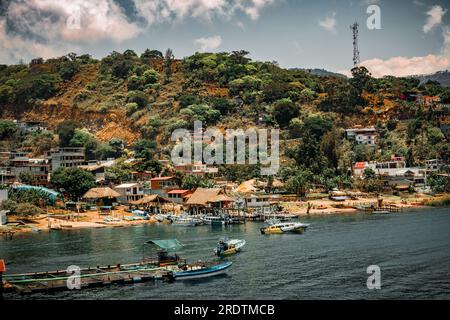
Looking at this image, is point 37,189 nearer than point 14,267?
No

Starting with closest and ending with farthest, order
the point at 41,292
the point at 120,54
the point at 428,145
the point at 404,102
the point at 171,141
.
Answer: the point at 41,292 → the point at 428,145 → the point at 171,141 → the point at 404,102 → the point at 120,54

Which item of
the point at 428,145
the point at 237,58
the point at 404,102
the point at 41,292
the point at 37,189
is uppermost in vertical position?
the point at 237,58

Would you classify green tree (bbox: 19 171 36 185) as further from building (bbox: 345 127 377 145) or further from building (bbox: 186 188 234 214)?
building (bbox: 345 127 377 145)

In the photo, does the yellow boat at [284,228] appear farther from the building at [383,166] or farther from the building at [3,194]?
the building at [383,166]

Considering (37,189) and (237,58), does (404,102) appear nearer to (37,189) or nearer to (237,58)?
(237,58)

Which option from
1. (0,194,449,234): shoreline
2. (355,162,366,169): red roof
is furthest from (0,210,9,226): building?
(355,162,366,169): red roof

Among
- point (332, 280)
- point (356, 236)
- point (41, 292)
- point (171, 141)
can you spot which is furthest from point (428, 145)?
point (41, 292)
